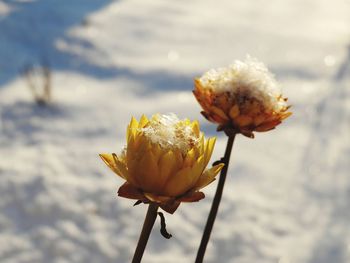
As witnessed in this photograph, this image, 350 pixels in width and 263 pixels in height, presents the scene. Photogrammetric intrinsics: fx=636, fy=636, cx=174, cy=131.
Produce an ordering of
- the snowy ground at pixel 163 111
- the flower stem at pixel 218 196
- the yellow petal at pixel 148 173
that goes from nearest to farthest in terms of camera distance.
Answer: the yellow petal at pixel 148 173
the flower stem at pixel 218 196
the snowy ground at pixel 163 111

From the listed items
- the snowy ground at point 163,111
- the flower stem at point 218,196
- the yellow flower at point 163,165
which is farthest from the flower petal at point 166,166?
the snowy ground at point 163,111

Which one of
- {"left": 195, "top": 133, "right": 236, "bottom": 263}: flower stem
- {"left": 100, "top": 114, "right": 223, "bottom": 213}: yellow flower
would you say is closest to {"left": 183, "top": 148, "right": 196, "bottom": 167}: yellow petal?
{"left": 100, "top": 114, "right": 223, "bottom": 213}: yellow flower

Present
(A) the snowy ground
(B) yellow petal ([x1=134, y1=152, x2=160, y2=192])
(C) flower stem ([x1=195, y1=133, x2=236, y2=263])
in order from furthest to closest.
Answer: (A) the snowy ground, (C) flower stem ([x1=195, y1=133, x2=236, y2=263]), (B) yellow petal ([x1=134, y1=152, x2=160, y2=192])

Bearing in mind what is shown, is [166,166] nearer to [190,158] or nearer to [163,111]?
[190,158]

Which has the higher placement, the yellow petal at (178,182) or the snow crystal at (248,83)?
the snow crystal at (248,83)

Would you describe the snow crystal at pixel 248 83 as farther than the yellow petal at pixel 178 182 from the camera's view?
Yes

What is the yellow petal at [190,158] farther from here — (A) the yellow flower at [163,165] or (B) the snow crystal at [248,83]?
(B) the snow crystal at [248,83]

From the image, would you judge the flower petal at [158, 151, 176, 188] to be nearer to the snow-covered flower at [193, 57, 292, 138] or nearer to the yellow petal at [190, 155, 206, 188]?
the yellow petal at [190, 155, 206, 188]
